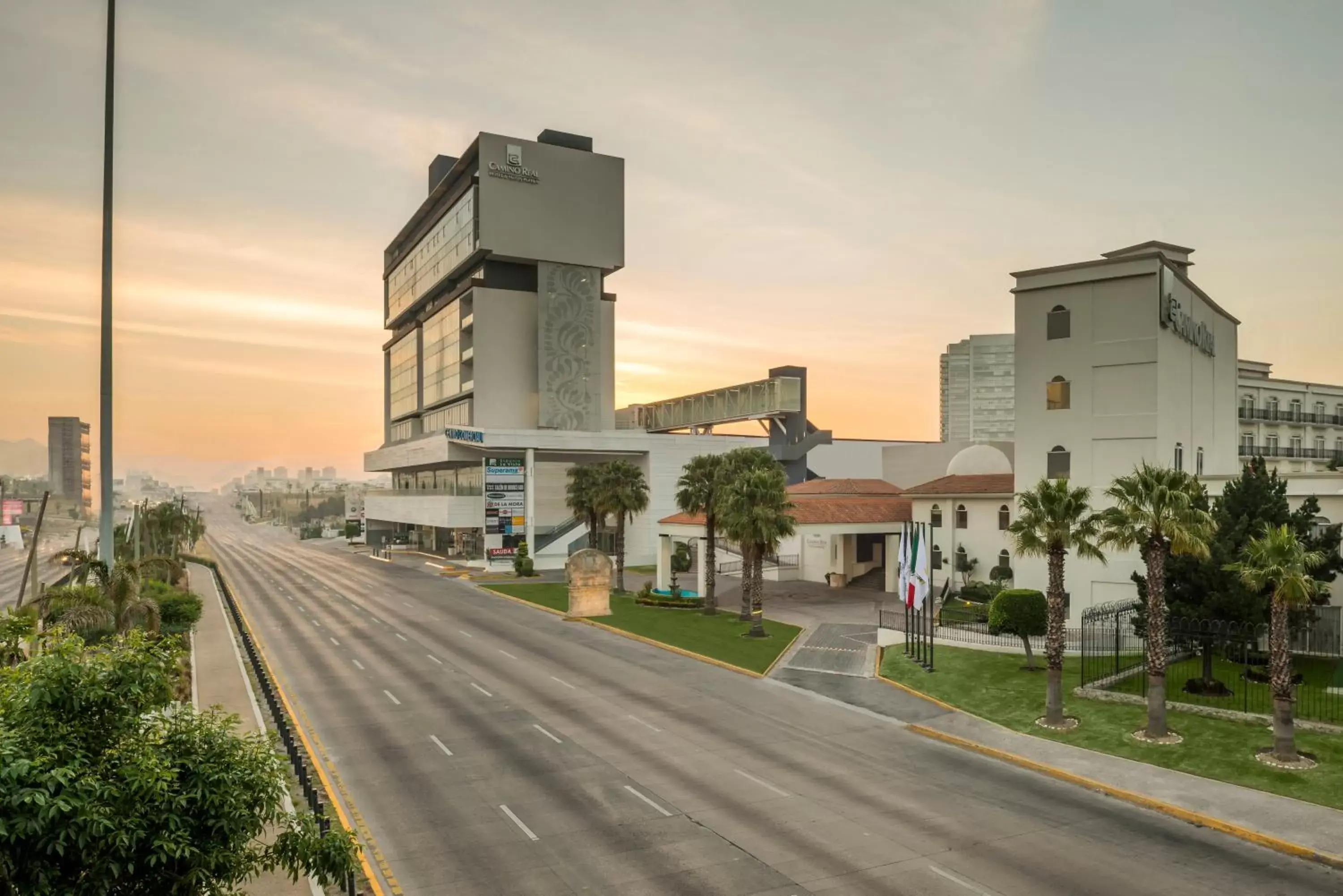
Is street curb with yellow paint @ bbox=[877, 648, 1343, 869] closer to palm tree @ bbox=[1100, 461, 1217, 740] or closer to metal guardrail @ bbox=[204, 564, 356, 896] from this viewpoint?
→ palm tree @ bbox=[1100, 461, 1217, 740]

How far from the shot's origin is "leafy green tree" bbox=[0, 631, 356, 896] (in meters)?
7.27

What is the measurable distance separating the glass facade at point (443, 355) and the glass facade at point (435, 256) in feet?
17.4

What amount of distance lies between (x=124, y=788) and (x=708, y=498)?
154 feet

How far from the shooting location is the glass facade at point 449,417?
110000 mm

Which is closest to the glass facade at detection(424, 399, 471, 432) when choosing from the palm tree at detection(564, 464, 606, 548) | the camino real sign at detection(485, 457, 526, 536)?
the camino real sign at detection(485, 457, 526, 536)

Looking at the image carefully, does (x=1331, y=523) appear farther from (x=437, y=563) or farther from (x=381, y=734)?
(x=437, y=563)

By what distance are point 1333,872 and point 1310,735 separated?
9.05 metres

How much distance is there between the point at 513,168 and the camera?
4090 inches

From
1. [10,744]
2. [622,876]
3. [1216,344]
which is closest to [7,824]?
[10,744]

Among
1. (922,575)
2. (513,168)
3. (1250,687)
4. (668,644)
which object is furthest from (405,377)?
(1250,687)

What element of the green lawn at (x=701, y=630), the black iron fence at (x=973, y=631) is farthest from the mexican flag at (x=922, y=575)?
the green lawn at (x=701, y=630)

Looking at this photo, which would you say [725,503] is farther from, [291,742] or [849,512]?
[291,742]

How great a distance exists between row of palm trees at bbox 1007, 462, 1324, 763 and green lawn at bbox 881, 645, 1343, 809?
0.70 metres

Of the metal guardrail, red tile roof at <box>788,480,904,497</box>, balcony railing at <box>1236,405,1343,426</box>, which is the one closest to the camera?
the metal guardrail
